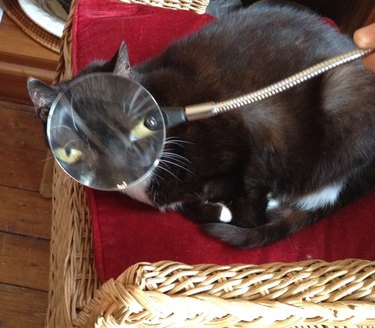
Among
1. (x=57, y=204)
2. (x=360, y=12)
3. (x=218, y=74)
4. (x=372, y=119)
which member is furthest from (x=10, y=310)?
(x=360, y=12)

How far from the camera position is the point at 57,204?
1135 millimetres

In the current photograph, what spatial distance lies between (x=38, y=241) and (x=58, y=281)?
43 cm

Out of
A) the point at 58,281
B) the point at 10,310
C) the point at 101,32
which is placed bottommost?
the point at 10,310

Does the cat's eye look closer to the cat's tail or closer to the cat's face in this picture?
the cat's face

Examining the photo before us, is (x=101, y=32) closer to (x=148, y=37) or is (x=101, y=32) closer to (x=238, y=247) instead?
(x=148, y=37)

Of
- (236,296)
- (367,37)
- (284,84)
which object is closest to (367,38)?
(367,37)

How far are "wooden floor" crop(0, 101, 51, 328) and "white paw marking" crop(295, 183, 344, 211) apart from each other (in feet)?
2.32

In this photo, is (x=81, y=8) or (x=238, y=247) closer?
(x=238, y=247)

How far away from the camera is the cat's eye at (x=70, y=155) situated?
30.1 inches

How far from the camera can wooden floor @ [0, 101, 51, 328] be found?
130cm

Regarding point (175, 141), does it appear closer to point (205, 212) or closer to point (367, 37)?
point (205, 212)

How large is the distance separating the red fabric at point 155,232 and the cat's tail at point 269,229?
0.02m

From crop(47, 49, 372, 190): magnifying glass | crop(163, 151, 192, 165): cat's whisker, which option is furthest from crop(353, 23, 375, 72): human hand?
crop(163, 151, 192, 165): cat's whisker

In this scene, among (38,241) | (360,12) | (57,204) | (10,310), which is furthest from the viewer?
(360,12)
